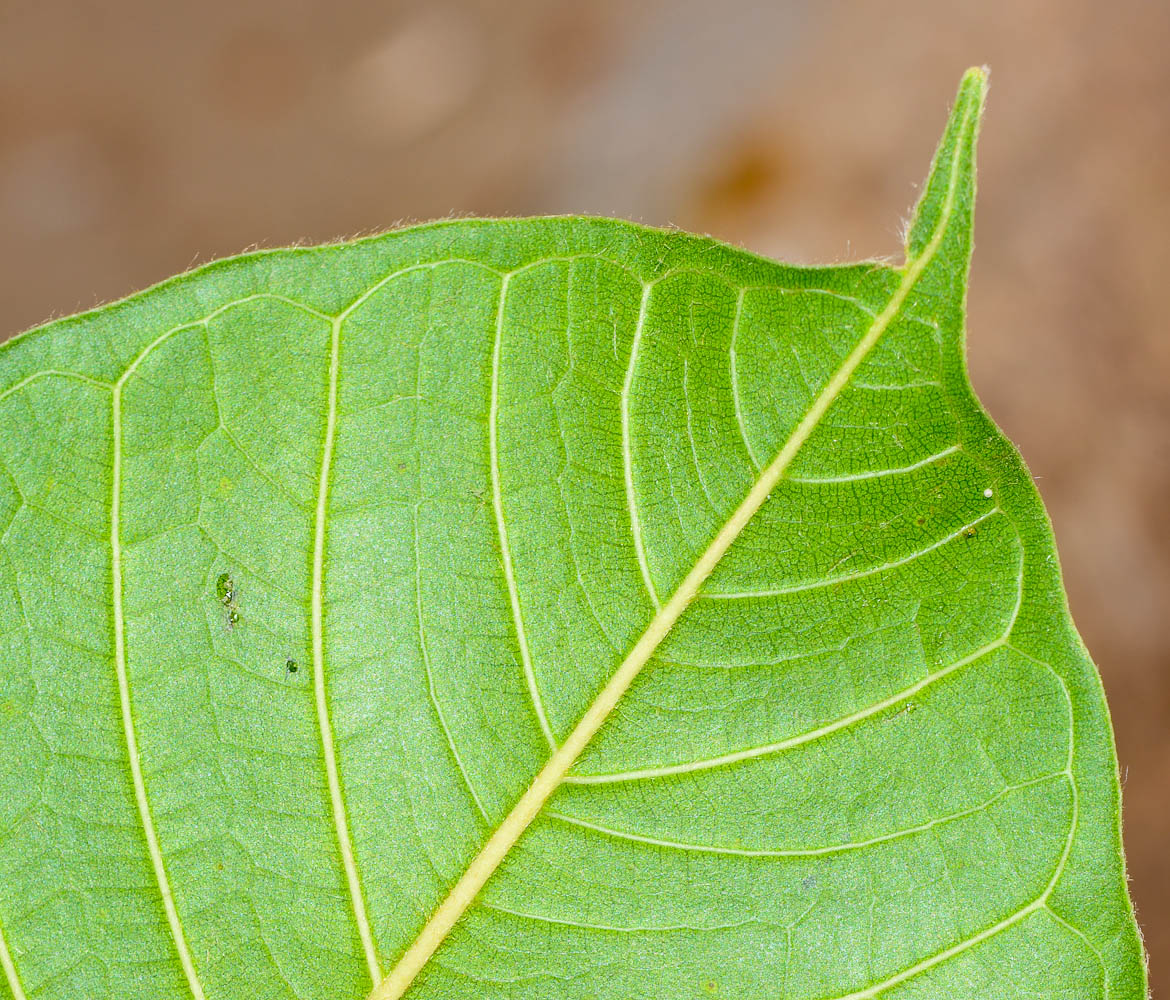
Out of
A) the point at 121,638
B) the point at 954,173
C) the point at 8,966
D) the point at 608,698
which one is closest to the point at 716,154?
the point at 954,173

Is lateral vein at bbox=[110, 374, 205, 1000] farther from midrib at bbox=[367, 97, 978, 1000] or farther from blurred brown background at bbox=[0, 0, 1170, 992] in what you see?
blurred brown background at bbox=[0, 0, 1170, 992]

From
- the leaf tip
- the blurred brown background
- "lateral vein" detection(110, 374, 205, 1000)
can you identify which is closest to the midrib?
the leaf tip

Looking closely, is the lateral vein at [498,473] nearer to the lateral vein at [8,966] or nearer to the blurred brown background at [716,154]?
the lateral vein at [8,966]

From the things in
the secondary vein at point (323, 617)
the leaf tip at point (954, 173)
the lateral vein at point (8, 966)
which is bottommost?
the lateral vein at point (8, 966)

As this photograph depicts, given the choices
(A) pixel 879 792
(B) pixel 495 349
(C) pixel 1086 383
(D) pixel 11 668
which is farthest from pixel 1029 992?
(C) pixel 1086 383

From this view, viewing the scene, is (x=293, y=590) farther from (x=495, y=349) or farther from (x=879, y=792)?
(x=879, y=792)

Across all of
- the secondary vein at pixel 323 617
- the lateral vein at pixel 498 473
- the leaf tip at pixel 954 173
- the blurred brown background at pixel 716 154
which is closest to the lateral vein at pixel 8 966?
the secondary vein at pixel 323 617

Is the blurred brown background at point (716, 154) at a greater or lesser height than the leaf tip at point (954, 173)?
greater
